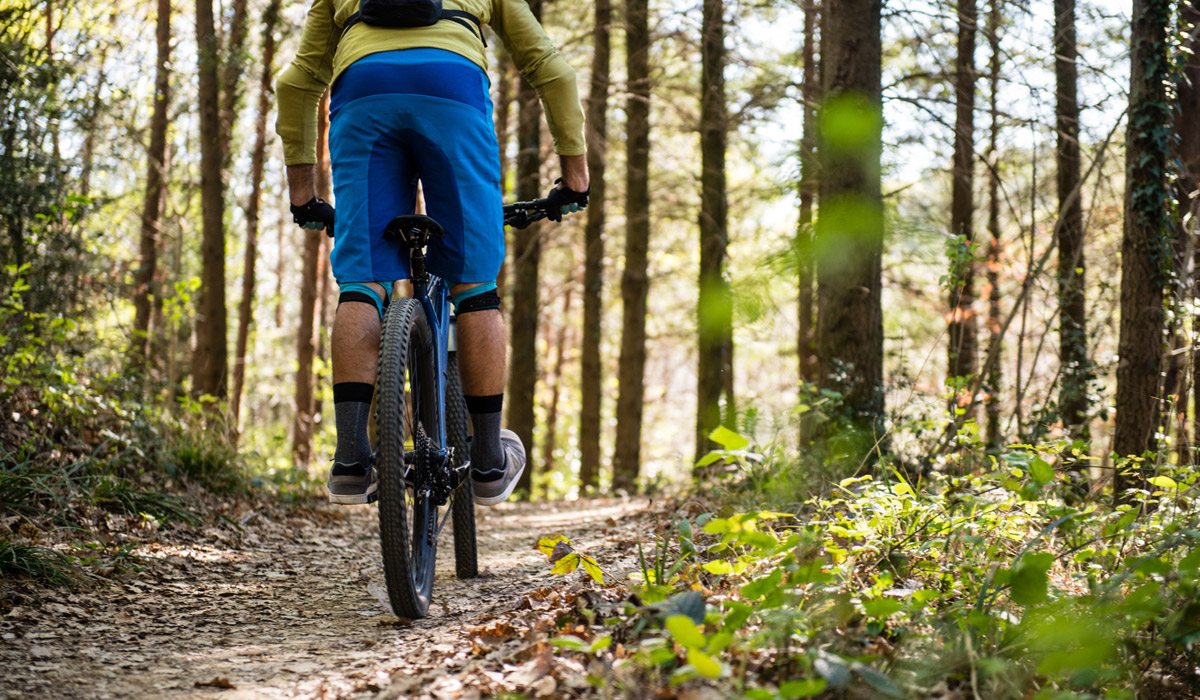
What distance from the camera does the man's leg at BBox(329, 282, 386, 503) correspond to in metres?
2.55

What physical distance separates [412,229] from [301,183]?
54 centimetres


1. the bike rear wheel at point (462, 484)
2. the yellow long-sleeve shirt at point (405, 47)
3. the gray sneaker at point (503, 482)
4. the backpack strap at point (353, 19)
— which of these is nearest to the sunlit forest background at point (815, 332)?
the gray sneaker at point (503, 482)

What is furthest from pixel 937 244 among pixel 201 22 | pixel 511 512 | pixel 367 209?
pixel 201 22

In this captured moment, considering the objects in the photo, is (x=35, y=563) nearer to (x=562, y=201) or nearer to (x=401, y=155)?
(x=401, y=155)

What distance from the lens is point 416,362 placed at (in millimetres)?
2832

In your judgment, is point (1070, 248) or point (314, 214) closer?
point (314, 214)

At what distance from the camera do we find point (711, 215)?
37.1 ft

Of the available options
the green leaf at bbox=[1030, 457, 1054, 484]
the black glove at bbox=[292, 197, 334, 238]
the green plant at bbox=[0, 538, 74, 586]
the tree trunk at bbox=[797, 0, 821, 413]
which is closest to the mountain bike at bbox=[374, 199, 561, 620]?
the black glove at bbox=[292, 197, 334, 238]

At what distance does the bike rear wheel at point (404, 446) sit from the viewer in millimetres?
2369

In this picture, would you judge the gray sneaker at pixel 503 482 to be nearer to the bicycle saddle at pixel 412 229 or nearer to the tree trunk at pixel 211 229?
the bicycle saddle at pixel 412 229

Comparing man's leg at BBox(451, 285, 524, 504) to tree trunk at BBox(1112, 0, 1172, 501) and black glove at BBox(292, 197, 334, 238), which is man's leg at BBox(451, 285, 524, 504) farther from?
tree trunk at BBox(1112, 0, 1172, 501)

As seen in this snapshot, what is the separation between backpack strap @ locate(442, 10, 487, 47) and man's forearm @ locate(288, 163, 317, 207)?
70 cm

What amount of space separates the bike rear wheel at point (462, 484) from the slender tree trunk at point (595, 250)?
324 inches

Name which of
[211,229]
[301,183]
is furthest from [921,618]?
[211,229]
